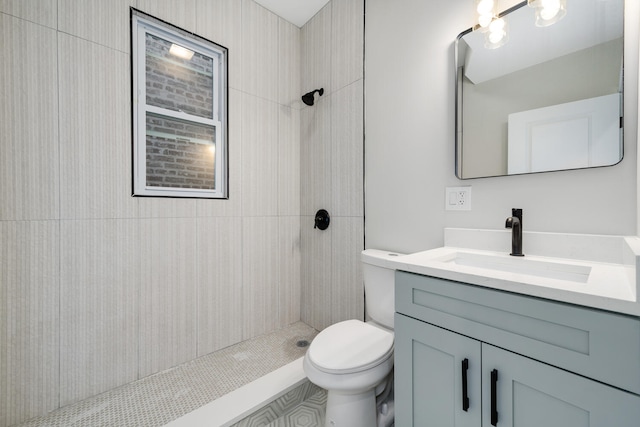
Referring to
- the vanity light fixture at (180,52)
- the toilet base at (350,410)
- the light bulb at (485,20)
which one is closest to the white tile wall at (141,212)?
the vanity light fixture at (180,52)

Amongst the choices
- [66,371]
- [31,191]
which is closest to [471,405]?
[66,371]

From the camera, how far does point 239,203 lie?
1.97m

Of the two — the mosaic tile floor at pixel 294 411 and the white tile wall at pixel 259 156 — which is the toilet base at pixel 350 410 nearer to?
the mosaic tile floor at pixel 294 411

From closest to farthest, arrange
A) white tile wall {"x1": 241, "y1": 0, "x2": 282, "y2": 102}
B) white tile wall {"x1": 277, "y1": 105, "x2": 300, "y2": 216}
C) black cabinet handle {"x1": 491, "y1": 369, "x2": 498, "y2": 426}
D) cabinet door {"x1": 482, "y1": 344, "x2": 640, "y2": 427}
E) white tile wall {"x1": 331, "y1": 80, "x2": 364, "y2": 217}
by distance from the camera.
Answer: cabinet door {"x1": 482, "y1": 344, "x2": 640, "y2": 427}
black cabinet handle {"x1": 491, "y1": 369, "x2": 498, "y2": 426}
white tile wall {"x1": 331, "y1": 80, "x2": 364, "y2": 217}
white tile wall {"x1": 241, "y1": 0, "x2": 282, "y2": 102}
white tile wall {"x1": 277, "y1": 105, "x2": 300, "y2": 216}

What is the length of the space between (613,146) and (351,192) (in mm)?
1235

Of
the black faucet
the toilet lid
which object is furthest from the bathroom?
the toilet lid

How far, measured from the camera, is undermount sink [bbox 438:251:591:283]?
95 cm

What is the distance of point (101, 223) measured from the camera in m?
1.45

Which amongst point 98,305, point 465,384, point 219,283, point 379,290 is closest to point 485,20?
point 379,290

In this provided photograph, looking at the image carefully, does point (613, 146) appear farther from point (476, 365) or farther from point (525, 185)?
point (476, 365)

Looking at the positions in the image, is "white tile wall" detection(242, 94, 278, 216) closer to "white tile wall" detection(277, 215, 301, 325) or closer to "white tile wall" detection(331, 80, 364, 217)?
"white tile wall" detection(277, 215, 301, 325)

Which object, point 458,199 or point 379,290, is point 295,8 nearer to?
point 458,199

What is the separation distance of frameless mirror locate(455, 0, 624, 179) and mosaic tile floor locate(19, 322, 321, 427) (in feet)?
5.40

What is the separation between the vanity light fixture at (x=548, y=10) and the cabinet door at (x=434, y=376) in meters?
1.29
